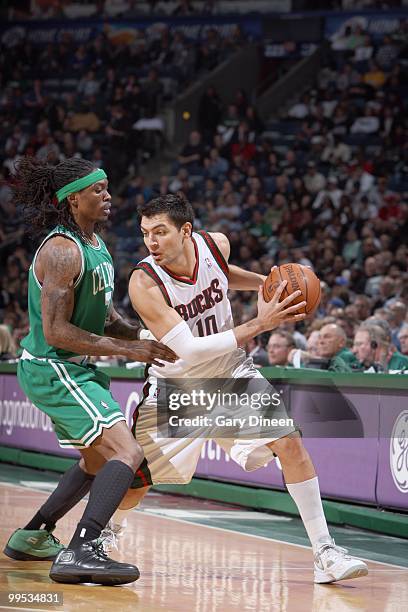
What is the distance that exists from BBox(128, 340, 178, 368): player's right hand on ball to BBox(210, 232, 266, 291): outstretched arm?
824 mm

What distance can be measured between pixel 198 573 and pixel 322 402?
2622mm

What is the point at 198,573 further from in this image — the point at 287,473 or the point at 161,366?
the point at 161,366

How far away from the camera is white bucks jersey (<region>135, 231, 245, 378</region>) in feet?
18.8

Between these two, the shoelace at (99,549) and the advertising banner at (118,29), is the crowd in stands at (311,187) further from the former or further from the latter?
the shoelace at (99,549)

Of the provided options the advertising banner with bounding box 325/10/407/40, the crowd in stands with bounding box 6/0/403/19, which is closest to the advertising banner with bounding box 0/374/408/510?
the advertising banner with bounding box 325/10/407/40

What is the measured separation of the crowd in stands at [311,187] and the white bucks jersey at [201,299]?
206 inches

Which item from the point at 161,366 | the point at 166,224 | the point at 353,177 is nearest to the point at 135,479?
the point at 161,366

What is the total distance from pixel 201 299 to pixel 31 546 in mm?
1624

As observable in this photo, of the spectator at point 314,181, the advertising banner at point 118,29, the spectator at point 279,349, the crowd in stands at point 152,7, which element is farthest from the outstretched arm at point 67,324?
the advertising banner at point 118,29

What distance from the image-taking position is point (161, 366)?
5441 mm

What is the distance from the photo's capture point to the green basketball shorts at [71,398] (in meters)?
5.32

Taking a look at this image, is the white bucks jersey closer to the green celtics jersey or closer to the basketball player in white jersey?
the basketball player in white jersey

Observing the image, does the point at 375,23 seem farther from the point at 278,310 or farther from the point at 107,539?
the point at 107,539

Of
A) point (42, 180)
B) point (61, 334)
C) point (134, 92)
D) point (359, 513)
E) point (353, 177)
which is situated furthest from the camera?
point (134, 92)
